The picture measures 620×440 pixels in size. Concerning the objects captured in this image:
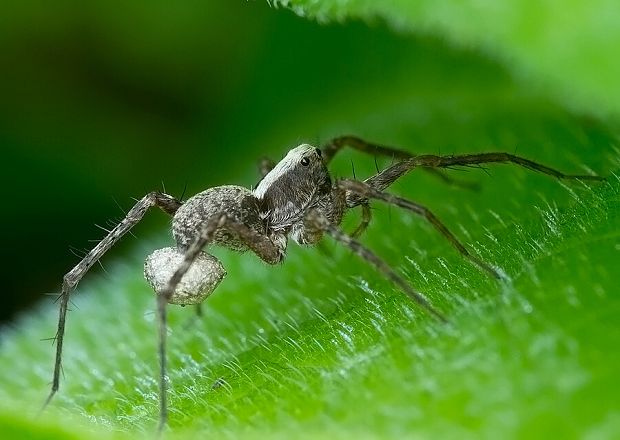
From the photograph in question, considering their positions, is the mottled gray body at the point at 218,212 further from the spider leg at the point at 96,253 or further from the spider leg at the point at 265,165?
the spider leg at the point at 265,165

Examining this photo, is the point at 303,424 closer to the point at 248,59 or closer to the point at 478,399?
the point at 478,399

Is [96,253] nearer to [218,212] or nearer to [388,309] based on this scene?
[218,212]

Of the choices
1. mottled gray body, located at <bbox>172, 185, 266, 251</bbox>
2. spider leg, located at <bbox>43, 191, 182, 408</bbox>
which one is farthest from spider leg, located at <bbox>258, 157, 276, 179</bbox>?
spider leg, located at <bbox>43, 191, 182, 408</bbox>

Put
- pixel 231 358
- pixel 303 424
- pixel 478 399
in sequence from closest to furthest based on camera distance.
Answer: pixel 478 399
pixel 303 424
pixel 231 358

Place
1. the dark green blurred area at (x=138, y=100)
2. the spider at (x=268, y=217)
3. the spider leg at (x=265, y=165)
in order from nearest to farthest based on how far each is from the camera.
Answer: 1. the spider at (x=268, y=217)
2. the spider leg at (x=265, y=165)
3. the dark green blurred area at (x=138, y=100)

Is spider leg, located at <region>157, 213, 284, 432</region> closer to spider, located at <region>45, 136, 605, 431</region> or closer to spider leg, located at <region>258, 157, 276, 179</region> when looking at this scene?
spider, located at <region>45, 136, 605, 431</region>

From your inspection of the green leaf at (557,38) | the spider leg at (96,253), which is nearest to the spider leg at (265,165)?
the spider leg at (96,253)

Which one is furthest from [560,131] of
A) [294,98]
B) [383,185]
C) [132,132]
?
[132,132]
